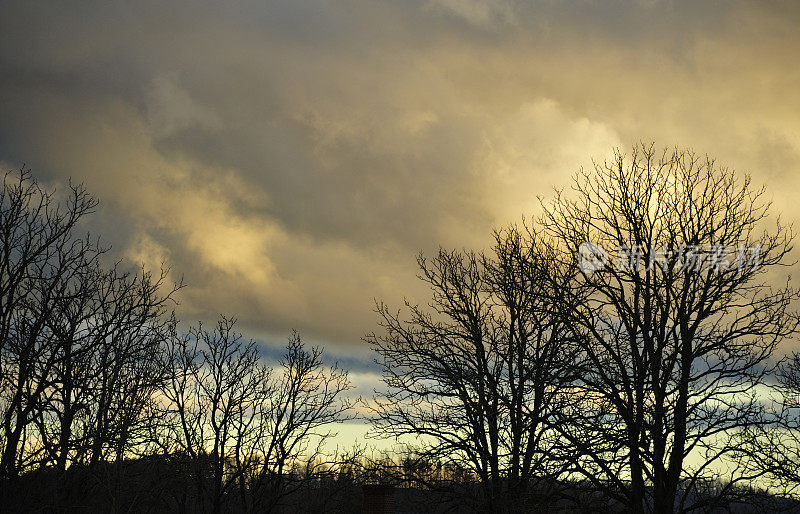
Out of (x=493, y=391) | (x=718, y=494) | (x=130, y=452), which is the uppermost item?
(x=493, y=391)

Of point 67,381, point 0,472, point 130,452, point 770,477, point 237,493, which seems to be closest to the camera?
point 0,472

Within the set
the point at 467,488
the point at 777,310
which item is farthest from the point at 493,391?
the point at 777,310

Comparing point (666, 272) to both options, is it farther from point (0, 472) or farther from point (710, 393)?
point (0, 472)

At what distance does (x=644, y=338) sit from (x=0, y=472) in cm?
1431

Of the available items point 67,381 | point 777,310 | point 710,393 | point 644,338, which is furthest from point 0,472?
point 777,310

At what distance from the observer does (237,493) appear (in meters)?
31.5

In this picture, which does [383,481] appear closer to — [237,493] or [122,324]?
[122,324]

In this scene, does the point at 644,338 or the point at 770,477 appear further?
the point at 770,477

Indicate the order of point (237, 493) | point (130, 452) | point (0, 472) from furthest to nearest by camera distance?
point (237, 493)
point (130, 452)
point (0, 472)

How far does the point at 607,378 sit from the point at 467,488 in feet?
26.4

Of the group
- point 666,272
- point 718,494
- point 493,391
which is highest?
point 666,272

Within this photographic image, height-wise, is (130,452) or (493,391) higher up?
→ (493,391)

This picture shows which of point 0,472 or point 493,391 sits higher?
point 493,391

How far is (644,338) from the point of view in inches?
629
